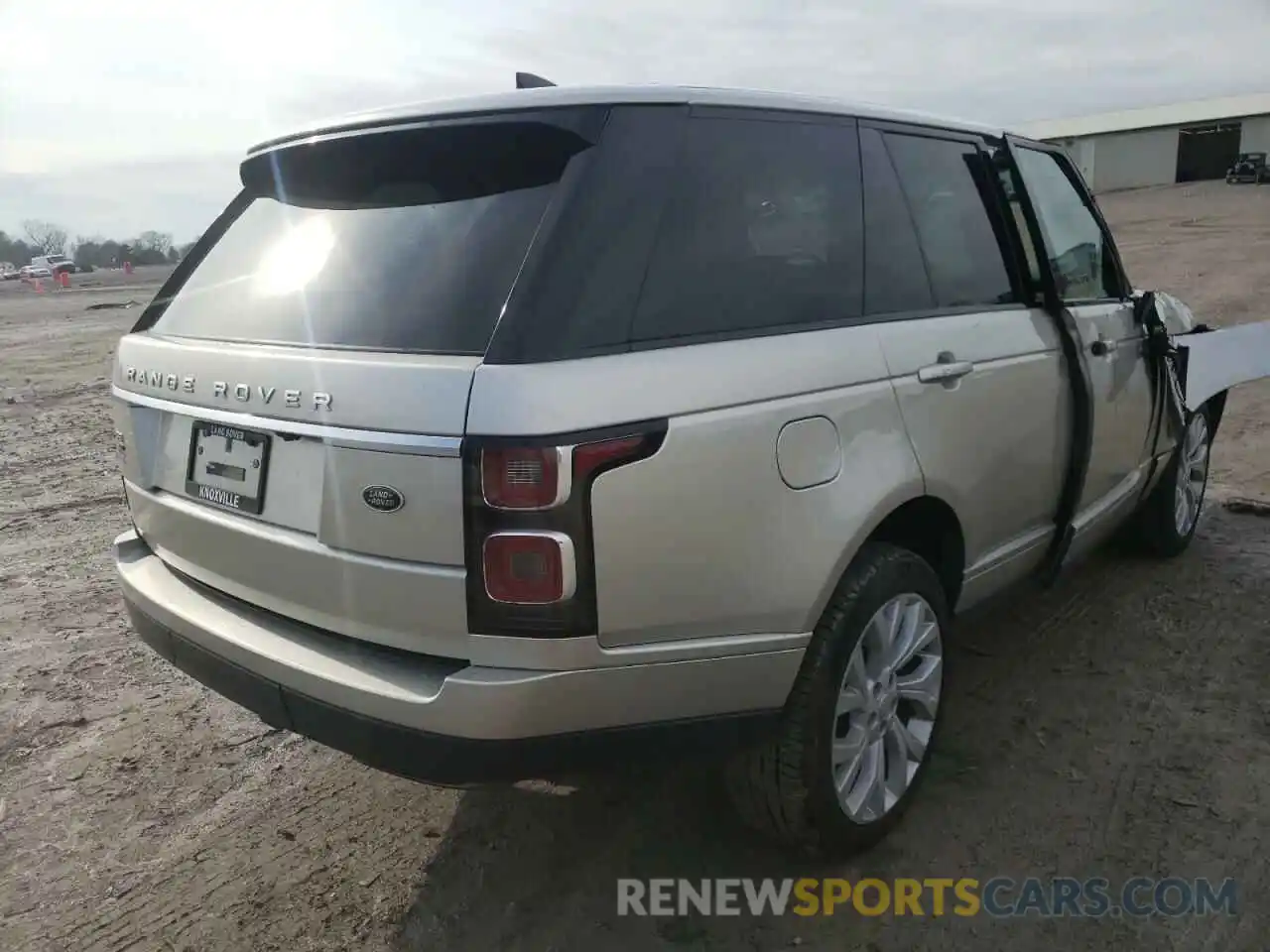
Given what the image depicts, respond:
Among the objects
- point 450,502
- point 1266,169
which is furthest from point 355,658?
point 1266,169

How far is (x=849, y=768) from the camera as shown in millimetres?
2504

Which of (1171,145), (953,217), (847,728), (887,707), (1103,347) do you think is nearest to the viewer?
(847,728)

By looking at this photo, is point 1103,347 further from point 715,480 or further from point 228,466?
point 228,466

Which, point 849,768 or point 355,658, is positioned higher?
point 355,658

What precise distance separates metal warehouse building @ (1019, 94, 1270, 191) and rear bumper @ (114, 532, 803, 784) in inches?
2213

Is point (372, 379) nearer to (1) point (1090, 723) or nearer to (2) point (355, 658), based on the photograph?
(2) point (355, 658)

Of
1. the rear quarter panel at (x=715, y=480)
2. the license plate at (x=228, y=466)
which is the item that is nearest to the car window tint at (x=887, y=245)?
the rear quarter panel at (x=715, y=480)

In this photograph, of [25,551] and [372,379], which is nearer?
[372,379]

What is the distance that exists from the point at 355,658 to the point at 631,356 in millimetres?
895

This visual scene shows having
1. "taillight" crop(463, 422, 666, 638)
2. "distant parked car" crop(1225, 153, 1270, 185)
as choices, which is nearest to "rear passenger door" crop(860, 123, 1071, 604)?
"taillight" crop(463, 422, 666, 638)

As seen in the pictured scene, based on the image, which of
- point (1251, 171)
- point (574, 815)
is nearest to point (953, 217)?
point (574, 815)

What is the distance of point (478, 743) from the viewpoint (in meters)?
1.93

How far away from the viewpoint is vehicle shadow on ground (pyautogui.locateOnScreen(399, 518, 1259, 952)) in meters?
2.38

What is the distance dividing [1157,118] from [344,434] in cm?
6218
